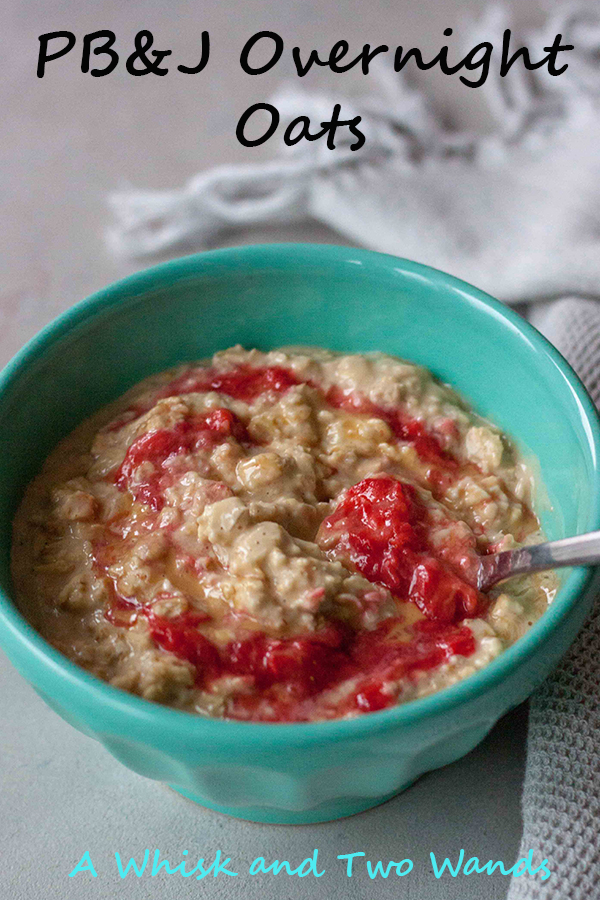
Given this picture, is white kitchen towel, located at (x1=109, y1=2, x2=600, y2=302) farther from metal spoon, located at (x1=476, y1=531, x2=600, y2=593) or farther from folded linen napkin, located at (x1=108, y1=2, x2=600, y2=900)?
metal spoon, located at (x1=476, y1=531, x2=600, y2=593)

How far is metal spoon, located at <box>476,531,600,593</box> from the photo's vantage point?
1781mm

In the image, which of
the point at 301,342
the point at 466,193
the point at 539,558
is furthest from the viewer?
the point at 466,193

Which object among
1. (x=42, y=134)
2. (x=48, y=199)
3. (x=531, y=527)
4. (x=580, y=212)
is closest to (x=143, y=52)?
(x=42, y=134)

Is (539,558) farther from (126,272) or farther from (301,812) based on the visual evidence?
(126,272)

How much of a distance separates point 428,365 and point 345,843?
1145 millimetres

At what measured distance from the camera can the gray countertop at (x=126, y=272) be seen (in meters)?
1.99

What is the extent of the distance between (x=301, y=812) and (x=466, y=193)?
2057 millimetres

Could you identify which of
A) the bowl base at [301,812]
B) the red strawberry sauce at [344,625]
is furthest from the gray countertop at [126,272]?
the red strawberry sauce at [344,625]

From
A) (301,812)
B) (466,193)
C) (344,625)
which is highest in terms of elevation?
(466,193)

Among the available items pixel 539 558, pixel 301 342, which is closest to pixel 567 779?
pixel 539 558

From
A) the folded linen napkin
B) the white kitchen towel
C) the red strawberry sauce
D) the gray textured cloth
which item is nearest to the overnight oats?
the red strawberry sauce

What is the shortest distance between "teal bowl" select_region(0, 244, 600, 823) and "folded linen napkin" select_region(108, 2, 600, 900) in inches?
16.3

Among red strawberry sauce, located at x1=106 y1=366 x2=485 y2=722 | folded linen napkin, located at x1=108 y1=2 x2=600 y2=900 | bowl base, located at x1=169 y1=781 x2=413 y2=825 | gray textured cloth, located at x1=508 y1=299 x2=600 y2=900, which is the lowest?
bowl base, located at x1=169 y1=781 x2=413 y2=825

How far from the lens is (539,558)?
1.88 metres
